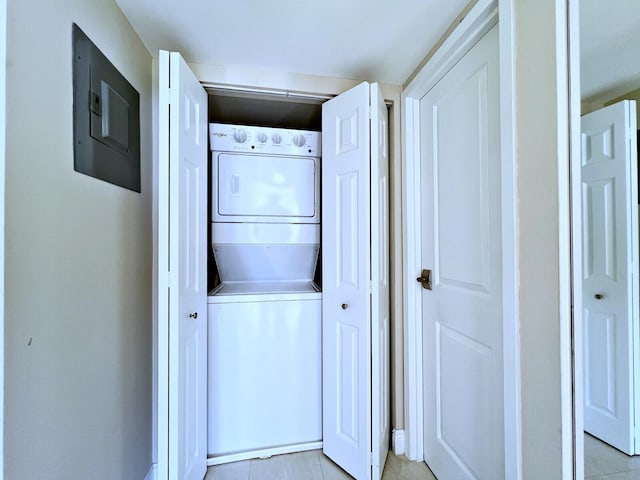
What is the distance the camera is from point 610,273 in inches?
27.4

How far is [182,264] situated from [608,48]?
1513 mm

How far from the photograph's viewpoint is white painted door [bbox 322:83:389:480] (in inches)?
53.6

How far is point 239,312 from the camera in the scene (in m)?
1.59

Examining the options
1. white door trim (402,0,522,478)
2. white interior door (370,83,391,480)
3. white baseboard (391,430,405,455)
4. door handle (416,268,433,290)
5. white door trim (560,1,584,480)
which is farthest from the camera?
white baseboard (391,430,405,455)

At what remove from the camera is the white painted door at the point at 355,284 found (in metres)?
1.36

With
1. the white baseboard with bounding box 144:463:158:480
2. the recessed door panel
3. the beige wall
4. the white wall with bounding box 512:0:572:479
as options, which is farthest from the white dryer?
the beige wall

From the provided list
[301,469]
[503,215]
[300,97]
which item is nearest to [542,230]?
[503,215]

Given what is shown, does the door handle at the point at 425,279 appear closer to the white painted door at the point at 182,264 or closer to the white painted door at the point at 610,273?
the white painted door at the point at 610,273

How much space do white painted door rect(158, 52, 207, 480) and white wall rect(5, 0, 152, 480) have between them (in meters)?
0.21

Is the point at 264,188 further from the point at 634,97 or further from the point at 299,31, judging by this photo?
the point at 634,97

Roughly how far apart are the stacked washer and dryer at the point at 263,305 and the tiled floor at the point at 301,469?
0.18ft

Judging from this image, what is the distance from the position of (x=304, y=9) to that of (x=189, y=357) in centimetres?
160

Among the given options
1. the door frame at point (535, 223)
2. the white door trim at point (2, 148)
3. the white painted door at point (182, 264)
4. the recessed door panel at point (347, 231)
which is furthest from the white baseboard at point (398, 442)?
the white door trim at point (2, 148)

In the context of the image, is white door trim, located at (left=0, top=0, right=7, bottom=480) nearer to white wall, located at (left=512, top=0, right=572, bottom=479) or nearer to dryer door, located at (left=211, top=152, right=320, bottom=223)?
dryer door, located at (left=211, top=152, right=320, bottom=223)
